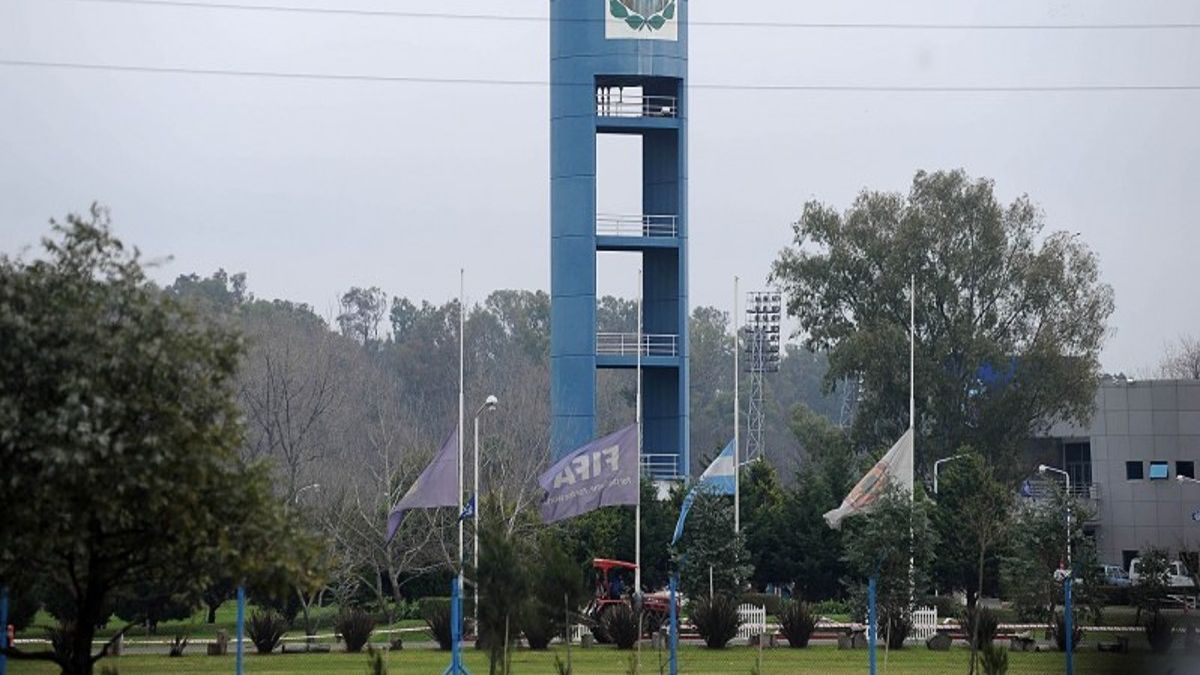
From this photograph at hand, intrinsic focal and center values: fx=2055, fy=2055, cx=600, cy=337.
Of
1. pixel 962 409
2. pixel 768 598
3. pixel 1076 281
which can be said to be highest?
pixel 1076 281

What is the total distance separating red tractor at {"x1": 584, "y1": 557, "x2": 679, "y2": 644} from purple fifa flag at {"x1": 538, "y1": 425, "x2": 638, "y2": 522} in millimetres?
3344

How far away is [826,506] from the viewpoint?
6431 cm

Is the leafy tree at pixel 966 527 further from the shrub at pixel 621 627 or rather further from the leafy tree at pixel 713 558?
the shrub at pixel 621 627

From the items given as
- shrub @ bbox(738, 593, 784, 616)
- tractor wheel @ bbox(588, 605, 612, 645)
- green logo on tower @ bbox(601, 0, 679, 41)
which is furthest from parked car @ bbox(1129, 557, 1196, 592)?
green logo on tower @ bbox(601, 0, 679, 41)

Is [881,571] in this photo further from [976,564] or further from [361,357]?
[361,357]

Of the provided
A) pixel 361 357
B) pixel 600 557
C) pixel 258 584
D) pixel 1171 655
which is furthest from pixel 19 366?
pixel 361 357

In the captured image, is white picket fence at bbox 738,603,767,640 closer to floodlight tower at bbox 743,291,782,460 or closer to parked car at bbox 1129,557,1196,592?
parked car at bbox 1129,557,1196,592

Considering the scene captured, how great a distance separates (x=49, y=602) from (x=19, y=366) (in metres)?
27.3

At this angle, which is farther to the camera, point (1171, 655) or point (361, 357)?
point (361, 357)

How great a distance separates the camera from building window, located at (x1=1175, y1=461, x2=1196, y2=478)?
3172 inches

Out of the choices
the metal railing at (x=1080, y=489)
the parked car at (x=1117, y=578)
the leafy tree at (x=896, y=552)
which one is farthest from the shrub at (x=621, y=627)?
the metal railing at (x=1080, y=489)

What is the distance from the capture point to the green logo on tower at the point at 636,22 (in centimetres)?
6600

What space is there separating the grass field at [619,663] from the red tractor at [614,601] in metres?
1.41

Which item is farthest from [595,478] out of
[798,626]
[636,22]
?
[636,22]
